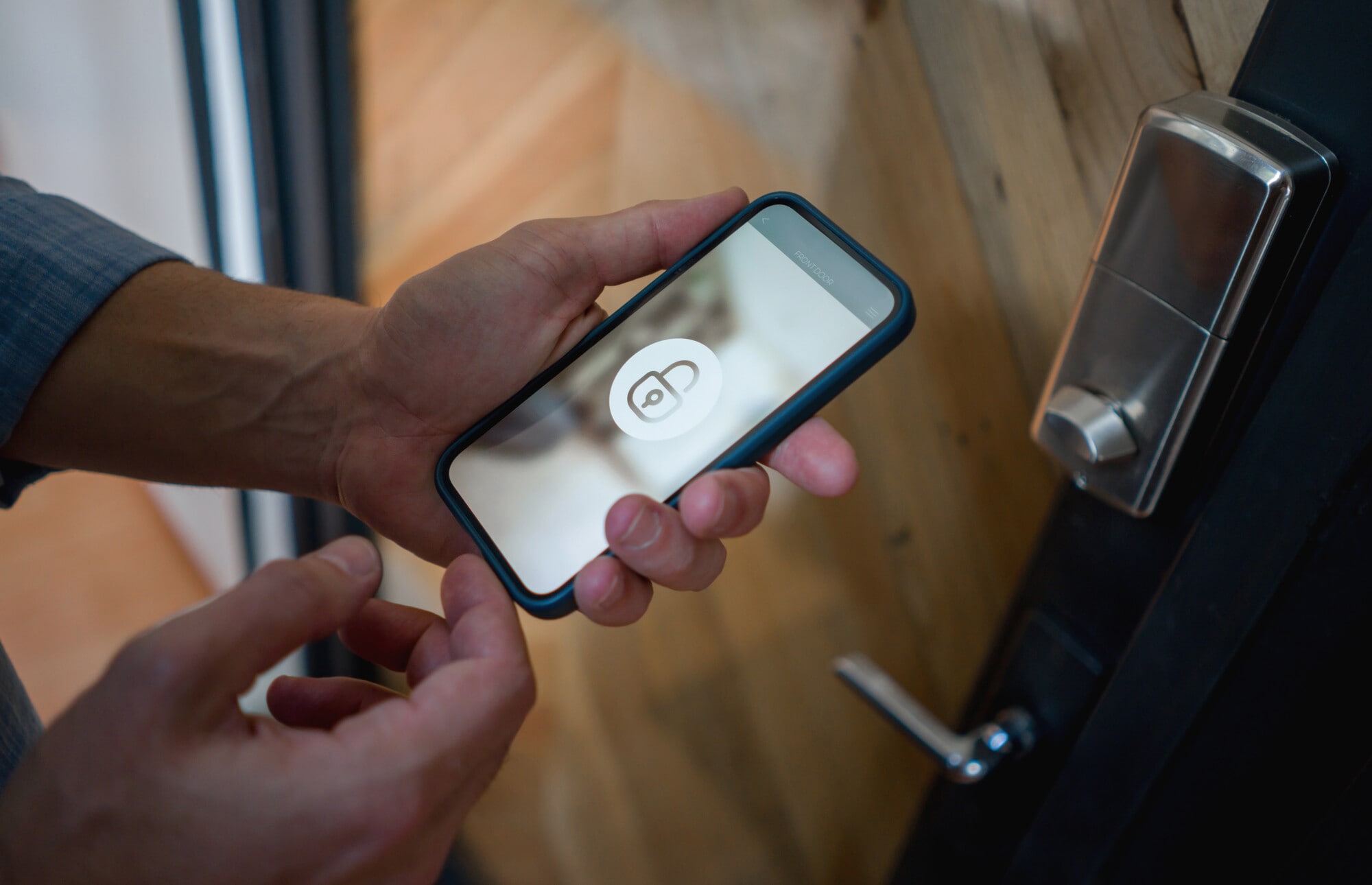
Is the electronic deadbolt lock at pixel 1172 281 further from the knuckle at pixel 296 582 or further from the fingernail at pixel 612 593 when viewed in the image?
the knuckle at pixel 296 582

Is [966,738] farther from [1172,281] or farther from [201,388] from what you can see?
[201,388]

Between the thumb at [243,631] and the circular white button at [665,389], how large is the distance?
0.56 ft

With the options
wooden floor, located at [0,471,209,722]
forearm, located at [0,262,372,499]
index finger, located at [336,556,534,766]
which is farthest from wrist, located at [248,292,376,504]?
wooden floor, located at [0,471,209,722]

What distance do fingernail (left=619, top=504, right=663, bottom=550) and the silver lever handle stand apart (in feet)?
0.58

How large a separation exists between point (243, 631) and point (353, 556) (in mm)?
56

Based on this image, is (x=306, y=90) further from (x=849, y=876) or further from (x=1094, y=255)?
(x=849, y=876)

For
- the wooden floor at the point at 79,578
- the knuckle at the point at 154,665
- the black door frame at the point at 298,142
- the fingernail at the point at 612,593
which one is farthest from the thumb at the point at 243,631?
the wooden floor at the point at 79,578

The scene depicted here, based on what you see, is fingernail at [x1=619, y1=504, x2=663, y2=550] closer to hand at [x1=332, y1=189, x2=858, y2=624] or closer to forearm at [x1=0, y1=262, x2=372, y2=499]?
hand at [x1=332, y1=189, x2=858, y2=624]

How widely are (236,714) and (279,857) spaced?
0.05m

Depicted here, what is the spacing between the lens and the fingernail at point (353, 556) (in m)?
0.32

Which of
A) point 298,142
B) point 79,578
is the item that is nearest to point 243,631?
point 298,142

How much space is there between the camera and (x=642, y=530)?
0.39 metres

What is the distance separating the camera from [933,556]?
2.01 ft

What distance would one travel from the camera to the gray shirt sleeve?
445mm
